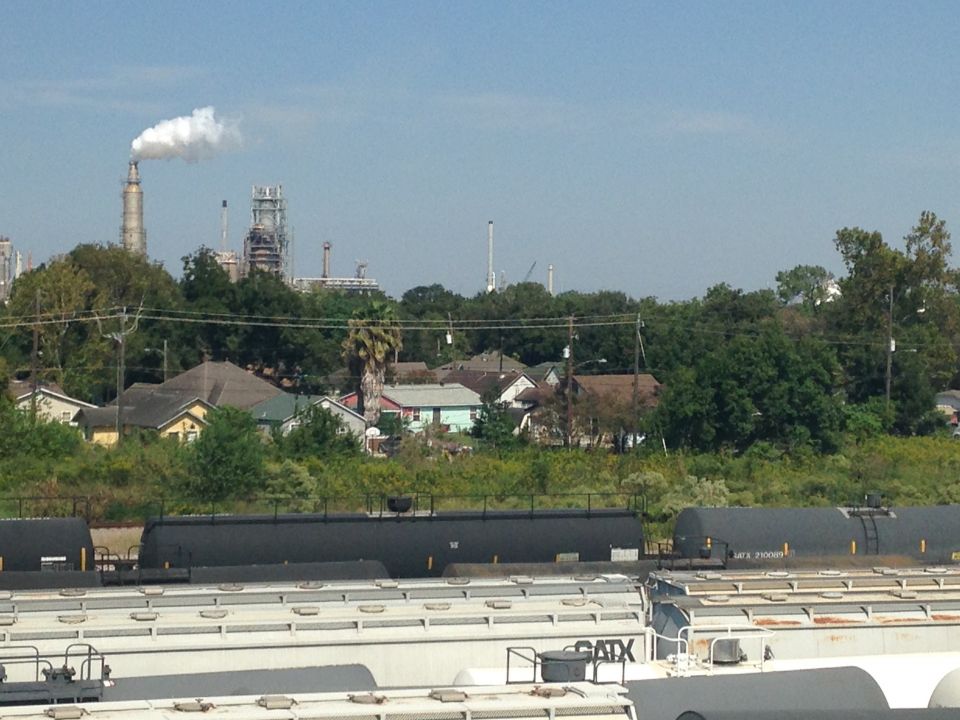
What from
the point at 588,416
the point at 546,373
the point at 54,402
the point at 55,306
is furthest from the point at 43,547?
the point at 546,373

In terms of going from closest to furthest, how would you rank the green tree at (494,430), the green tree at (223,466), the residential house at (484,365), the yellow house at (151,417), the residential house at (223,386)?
the green tree at (223,466), the green tree at (494,430), the yellow house at (151,417), the residential house at (223,386), the residential house at (484,365)

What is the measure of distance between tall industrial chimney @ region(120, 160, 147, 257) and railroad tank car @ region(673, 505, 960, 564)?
153 m

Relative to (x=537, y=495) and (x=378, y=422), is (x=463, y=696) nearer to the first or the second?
(x=537, y=495)

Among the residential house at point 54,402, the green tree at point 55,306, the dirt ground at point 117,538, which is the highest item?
the green tree at point 55,306

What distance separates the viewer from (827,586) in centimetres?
2112

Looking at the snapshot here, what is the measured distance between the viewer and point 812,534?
2952 cm

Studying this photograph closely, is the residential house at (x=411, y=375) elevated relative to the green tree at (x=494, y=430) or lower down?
elevated

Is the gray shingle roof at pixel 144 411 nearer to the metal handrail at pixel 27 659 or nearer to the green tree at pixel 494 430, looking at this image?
the green tree at pixel 494 430

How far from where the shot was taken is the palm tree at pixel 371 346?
68.6 m

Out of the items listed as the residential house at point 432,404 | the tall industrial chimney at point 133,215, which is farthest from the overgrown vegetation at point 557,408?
the tall industrial chimney at point 133,215

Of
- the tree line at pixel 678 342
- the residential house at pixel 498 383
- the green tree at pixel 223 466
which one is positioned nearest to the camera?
the green tree at pixel 223 466

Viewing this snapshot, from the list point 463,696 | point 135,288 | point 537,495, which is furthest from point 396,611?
Answer: point 135,288

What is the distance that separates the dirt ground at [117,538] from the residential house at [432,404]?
133ft

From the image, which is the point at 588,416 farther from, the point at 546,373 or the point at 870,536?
the point at 870,536
